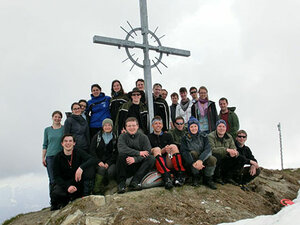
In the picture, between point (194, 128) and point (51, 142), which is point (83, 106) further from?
point (194, 128)

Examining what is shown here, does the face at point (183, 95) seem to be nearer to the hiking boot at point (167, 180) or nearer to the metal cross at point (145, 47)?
the metal cross at point (145, 47)

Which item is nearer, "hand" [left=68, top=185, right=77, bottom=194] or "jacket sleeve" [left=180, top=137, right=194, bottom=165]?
"hand" [left=68, top=185, right=77, bottom=194]

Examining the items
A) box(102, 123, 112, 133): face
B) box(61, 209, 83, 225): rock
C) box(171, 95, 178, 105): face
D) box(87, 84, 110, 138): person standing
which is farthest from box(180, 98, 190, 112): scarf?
box(61, 209, 83, 225): rock

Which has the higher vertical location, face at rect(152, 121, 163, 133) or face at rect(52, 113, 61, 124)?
face at rect(52, 113, 61, 124)

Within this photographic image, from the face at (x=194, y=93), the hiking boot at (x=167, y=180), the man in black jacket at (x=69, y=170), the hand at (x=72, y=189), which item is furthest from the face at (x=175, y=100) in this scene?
the hand at (x=72, y=189)

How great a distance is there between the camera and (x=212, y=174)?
5984mm

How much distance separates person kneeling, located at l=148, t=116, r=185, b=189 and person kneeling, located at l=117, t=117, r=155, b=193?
20 cm

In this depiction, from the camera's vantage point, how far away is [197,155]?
584cm

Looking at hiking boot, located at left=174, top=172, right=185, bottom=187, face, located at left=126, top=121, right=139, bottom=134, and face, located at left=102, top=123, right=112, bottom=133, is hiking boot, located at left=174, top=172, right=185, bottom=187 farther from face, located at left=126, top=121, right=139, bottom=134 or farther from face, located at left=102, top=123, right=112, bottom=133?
face, located at left=102, top=123, right=112, bottom=133

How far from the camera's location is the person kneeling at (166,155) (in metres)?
5.64

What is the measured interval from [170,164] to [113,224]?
6.78 ft

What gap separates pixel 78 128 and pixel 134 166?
1.93m

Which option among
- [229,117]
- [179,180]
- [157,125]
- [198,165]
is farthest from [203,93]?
[179,180]

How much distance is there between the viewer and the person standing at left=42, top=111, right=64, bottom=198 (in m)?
6.52
